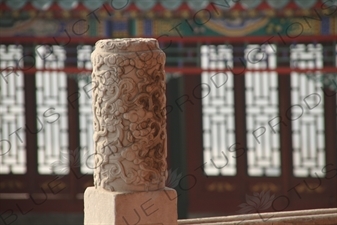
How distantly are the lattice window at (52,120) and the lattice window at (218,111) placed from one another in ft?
5.68

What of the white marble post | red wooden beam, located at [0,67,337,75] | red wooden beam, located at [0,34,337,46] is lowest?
the white marble post

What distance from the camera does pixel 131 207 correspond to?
558cm

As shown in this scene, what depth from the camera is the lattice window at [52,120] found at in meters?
11.7

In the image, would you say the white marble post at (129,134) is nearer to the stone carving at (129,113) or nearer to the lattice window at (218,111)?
the stone carving at (129,113)

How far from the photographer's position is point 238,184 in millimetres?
11508

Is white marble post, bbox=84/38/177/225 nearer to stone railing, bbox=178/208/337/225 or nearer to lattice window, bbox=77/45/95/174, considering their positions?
stone railing, bbox=178/208/337/225

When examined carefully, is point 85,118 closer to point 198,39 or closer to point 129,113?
point 198,39

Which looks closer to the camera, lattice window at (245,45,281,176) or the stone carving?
the stone carving

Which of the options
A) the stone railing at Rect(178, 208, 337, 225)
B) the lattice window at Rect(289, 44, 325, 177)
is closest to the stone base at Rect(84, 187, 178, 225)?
the stone railing at Rect(178, 208, 337, 225)

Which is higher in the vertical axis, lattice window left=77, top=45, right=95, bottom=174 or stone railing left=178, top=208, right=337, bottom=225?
lattice window left=77, top=45, right=95, bottom=174

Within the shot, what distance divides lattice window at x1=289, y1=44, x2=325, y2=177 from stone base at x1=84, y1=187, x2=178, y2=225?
231 inches

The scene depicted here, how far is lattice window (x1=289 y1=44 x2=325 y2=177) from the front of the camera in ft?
37.1

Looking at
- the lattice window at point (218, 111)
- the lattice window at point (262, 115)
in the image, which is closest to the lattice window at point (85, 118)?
the lattice window at point (218, 111)

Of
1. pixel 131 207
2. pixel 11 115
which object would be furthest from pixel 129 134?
pixel 11 115
